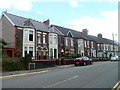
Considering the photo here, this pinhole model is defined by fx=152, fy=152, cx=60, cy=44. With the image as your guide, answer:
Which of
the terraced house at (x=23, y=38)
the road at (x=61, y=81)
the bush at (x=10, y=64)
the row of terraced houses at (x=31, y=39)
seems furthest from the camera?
the row of terraced houses at (x=31, y=39)

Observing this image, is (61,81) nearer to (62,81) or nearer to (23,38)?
(62,81)

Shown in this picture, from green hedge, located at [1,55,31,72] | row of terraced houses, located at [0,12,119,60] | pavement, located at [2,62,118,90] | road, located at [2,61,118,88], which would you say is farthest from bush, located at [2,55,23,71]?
row of terraced houses, located at [0,12,119,60]

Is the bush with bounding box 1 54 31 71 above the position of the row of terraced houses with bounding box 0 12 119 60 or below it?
below

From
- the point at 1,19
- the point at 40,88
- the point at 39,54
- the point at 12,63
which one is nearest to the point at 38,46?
the point at 39,54

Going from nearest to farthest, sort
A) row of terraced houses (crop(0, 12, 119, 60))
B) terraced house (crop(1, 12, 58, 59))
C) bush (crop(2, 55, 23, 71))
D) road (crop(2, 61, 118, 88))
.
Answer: road (crop(2, 61, 118, 88))
bush (crop(2, 55, 23, 71))
terraced house (crop(1, 12, 58, 59))
row of terraced houses (crop(0, 12, 119, 60))

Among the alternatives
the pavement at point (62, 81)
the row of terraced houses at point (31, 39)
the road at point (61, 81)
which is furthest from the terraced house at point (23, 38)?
the road at point (61, 81)

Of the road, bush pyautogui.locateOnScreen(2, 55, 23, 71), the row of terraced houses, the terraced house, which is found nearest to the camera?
the road

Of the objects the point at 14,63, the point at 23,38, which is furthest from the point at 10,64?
the point at 23,38

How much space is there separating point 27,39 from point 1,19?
23.8ft

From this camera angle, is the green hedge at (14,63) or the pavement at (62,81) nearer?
the pavement at (62,81)

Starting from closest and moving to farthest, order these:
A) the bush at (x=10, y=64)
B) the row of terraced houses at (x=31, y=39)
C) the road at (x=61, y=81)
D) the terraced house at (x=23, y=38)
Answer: the road at (x=61, y=81) → the bush at (x=10, y=64) → the terraced house at (x=23, y=38) → the row of terraced houses at (x=31, y=39)

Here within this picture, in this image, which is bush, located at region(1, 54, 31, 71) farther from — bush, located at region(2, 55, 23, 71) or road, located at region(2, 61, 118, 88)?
road, located at region(2, 61, 118, 88)

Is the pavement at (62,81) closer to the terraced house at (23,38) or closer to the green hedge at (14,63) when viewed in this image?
the green hedge at (14,63)

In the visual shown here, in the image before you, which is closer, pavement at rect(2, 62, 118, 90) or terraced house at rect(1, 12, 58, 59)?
pavement at rect(2, 62, 118, 90)
